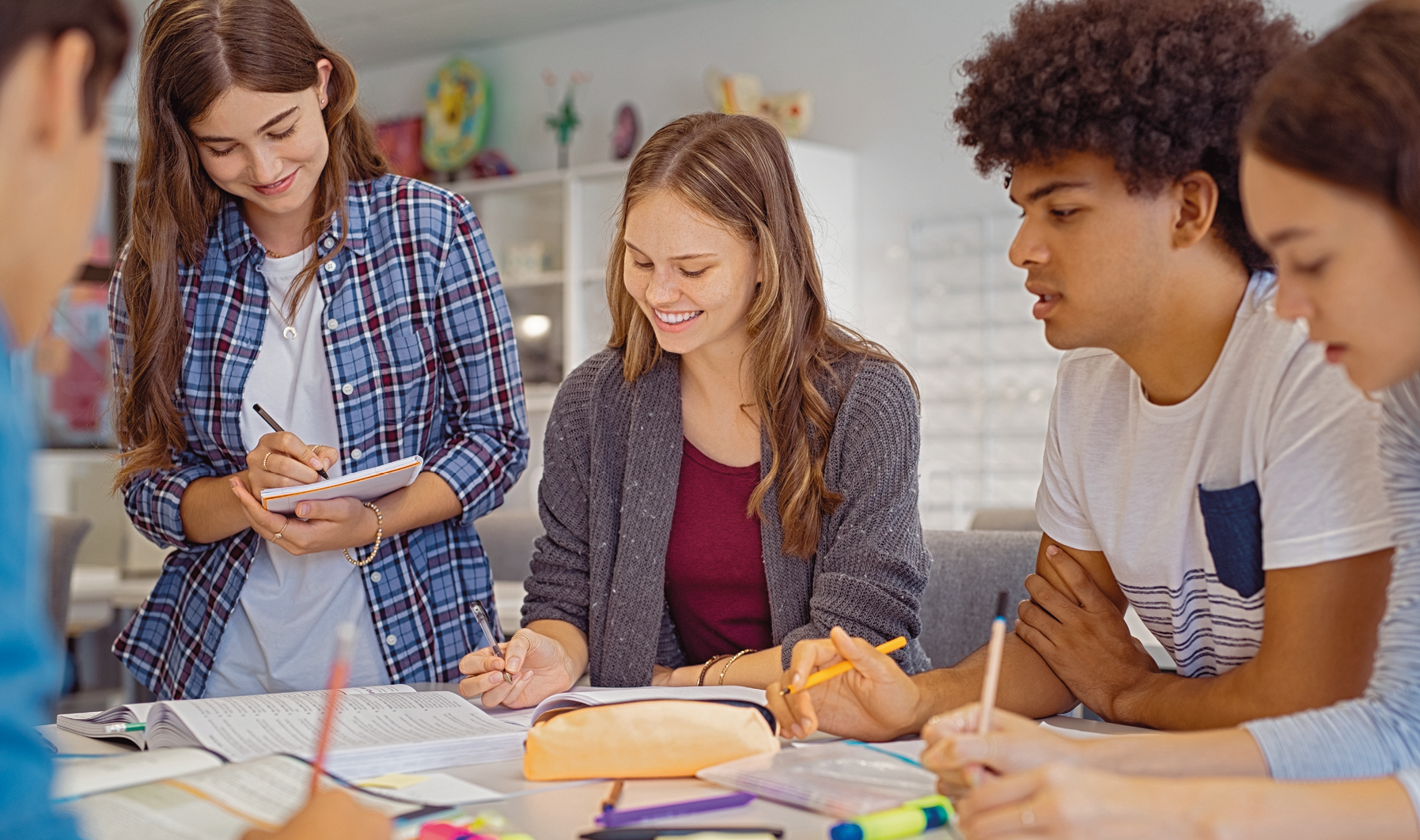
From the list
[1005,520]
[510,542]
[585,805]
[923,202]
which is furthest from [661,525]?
[923,202]

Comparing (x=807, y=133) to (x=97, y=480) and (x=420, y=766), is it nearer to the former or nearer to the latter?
(x=97, y=480)

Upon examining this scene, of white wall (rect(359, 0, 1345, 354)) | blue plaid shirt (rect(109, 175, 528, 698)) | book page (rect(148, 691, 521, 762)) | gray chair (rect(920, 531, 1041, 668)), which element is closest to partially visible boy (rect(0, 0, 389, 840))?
book page (rect(148, 691, 521, 762))

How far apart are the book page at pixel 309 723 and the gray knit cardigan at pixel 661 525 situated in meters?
0.30

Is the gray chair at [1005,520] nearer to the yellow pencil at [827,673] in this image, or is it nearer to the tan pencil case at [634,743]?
the yellow pencil at [827,673]


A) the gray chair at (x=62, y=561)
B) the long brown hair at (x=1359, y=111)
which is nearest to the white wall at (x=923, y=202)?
the gray chair at (x=62, y=561)

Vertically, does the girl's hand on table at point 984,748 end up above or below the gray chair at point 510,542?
above

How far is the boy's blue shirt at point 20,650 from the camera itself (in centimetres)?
60

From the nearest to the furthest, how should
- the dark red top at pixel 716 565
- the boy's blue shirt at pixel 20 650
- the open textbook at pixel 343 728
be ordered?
1. the boy's blue shirt at pixel 20 650
2. the open textbook at pixel 343 728
3. the dark red top at pixel 716 565

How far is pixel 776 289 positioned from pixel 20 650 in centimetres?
111

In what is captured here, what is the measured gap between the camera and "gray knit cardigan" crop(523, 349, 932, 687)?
1463mm

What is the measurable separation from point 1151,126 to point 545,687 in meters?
0.85

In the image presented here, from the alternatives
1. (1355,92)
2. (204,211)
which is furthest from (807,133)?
(1355,92)

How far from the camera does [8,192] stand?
68cm

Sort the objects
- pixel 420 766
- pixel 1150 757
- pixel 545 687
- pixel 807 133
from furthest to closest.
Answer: pixel 807 133
pixel 545 687
pixel 420 766
pixel 1150 757
